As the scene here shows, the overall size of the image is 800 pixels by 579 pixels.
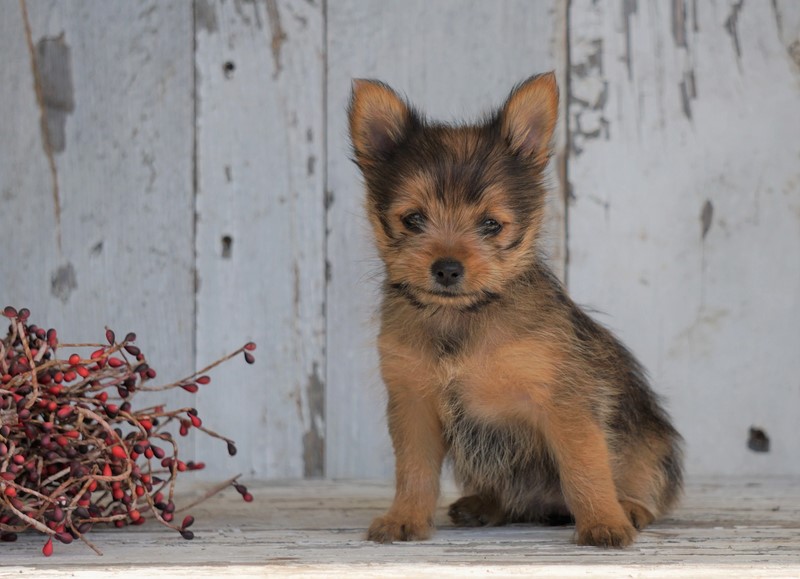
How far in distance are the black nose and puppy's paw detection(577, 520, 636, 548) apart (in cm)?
62

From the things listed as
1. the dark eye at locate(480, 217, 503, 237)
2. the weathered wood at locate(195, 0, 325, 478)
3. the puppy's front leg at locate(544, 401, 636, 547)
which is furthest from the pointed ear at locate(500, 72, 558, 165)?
the weathered wood at locate(195, 0, 325, 478)

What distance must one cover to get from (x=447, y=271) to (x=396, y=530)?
2.01ft

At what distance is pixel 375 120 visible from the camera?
279 centimetres

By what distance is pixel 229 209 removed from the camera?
12.0ft

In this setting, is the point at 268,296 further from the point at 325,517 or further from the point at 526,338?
the point at 526,338

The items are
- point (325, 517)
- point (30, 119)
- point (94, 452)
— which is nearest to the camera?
point (94, 452)

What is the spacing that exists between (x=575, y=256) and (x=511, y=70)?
0.61 m

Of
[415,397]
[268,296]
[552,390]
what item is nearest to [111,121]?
[268,296]

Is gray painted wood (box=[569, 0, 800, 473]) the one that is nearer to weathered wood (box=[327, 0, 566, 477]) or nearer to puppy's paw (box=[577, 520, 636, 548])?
weathered wood (box=[327, 0, 566, 477])

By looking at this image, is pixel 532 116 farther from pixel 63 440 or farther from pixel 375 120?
pixel 63 440

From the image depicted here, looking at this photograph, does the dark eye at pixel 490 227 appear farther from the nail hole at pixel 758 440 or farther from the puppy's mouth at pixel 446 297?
the nail hole at pixel 758 440

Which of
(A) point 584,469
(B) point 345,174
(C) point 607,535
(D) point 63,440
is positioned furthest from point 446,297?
(B) point 345,174

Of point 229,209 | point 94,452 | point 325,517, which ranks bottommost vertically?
point 325,517

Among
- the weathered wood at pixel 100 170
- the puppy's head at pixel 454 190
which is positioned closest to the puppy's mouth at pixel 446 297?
the puppy's head at pixel 454 190
